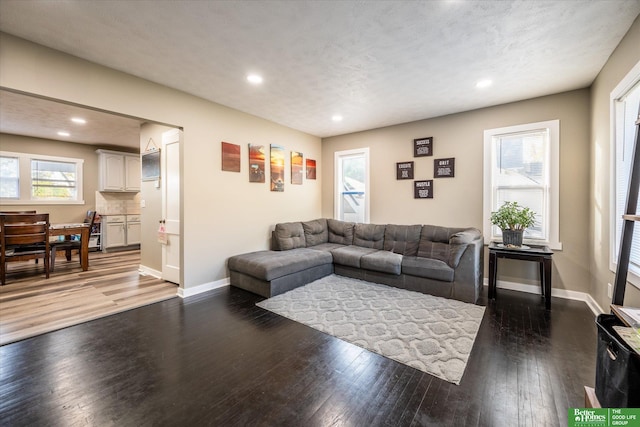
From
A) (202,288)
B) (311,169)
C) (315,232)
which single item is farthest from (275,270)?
(311,169)

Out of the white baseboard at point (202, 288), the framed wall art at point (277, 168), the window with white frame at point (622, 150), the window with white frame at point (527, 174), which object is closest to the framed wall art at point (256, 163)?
the framed wall art at point (277, 168)

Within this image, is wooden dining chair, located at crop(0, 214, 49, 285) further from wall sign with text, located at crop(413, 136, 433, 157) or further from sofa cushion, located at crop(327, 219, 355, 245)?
wall sign with text, located at crop(413, 136, 433, 157)

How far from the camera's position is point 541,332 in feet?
8.34

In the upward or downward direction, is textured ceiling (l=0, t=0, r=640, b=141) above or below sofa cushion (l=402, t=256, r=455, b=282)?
above

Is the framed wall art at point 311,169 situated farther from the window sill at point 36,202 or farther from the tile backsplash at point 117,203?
the window sill at point 36,202

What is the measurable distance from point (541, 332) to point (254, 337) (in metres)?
2.73

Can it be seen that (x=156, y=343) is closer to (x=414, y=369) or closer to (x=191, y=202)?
(x=191, y=202)

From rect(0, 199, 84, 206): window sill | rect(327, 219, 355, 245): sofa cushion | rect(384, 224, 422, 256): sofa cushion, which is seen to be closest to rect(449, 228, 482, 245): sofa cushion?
rect(384, 224, 422, 256): sofa cushion

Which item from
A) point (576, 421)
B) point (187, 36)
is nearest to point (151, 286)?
point (187, 36)

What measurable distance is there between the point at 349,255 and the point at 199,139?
2.80 metres

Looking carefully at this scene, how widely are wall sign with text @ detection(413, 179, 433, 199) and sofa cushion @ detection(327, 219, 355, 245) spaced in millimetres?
1293

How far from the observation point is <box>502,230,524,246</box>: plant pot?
3451 mm

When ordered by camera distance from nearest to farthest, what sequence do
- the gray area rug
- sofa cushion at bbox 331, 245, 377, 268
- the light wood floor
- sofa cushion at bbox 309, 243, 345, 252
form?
the gray area rug
the light wood floor
sofa cushion at bbox 331, 245, 377, 268
sofa cushion at bbox 309, 243, 345, 252

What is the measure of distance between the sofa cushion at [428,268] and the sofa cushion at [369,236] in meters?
0.85
